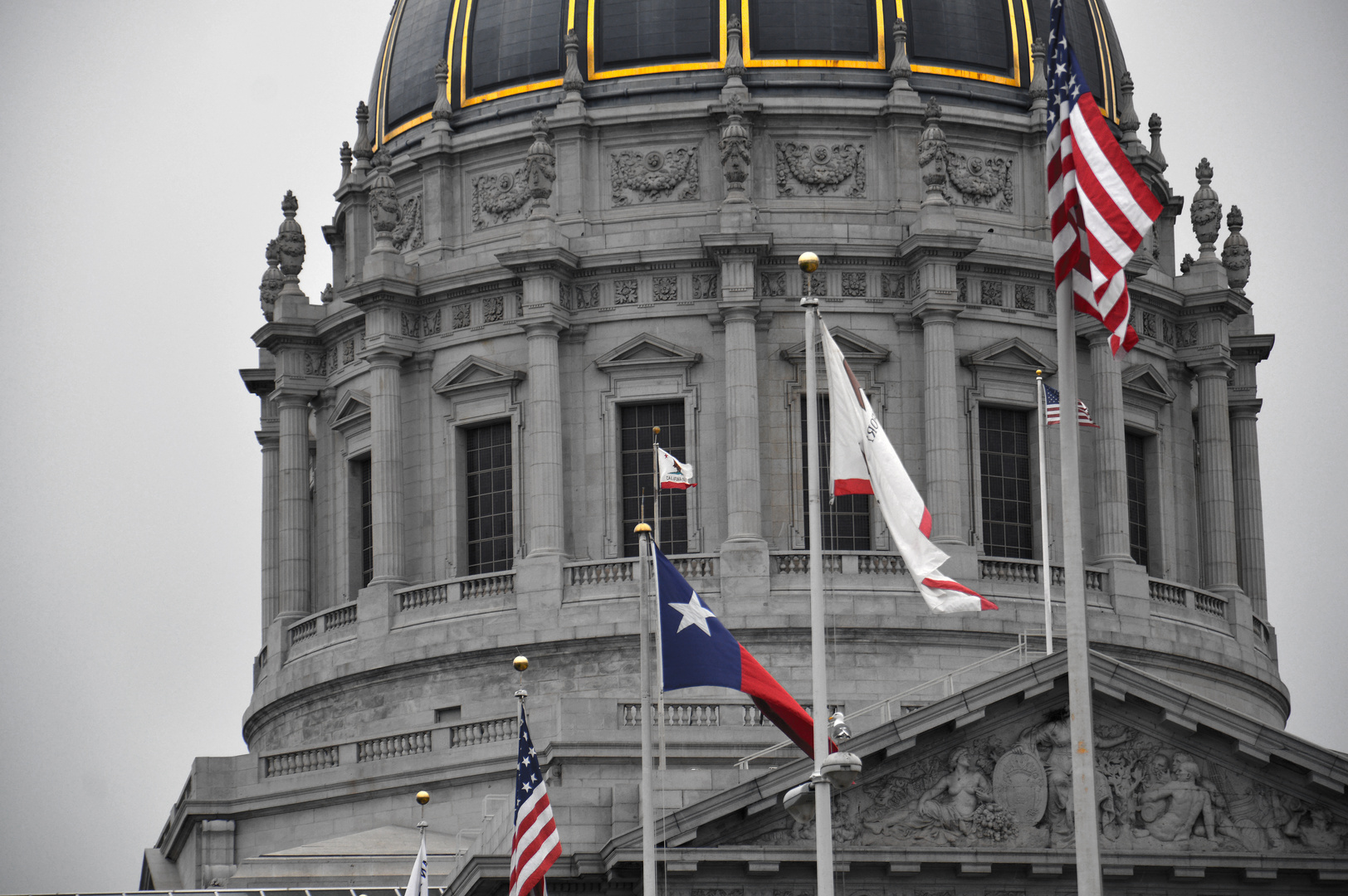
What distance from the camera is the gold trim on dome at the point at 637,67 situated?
65.6m

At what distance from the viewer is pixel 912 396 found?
6312 cm

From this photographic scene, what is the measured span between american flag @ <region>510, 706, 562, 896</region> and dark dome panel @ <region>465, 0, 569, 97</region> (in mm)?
31729

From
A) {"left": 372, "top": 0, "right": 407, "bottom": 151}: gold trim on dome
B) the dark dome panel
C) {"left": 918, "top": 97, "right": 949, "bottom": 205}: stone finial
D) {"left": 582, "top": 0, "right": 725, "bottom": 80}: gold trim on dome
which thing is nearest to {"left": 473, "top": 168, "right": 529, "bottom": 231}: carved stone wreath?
the dark dome panel

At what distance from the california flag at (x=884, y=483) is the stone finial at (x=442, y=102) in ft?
114

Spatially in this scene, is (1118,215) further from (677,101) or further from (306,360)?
(306,360)

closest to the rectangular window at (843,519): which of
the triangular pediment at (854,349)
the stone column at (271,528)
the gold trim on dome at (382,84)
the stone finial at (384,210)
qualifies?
the triangular pediment at (854,349)

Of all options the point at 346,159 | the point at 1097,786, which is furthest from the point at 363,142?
the point at 1097,786

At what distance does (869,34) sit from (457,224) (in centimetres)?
1117

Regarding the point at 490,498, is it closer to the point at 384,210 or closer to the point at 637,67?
the point at 384,210

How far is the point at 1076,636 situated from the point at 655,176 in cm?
3876

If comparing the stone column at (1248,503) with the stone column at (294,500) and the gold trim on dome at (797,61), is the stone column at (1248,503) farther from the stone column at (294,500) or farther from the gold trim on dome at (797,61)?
the stone column at (294,500)

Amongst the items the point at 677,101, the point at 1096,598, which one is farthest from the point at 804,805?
the point at 677,101

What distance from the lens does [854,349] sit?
63062mm

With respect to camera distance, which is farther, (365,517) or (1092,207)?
(365,517)
